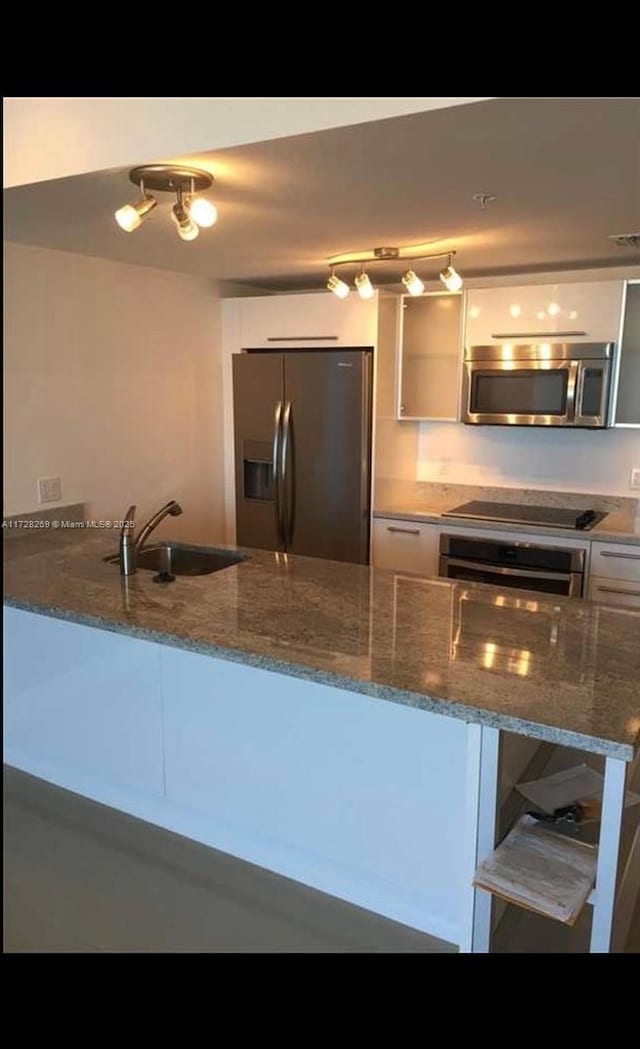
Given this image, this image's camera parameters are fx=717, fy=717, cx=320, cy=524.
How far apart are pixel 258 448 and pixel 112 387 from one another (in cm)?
93

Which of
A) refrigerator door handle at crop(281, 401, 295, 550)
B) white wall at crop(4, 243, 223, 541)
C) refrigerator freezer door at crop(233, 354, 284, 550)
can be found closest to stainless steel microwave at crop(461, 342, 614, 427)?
refrigerator door handle at crop(281, 401, 295, 550)

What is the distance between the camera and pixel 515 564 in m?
3.52

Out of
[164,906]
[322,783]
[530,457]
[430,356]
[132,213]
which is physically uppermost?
[132,213]

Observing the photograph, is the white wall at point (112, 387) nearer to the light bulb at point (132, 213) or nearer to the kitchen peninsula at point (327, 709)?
the kitchen peninsula at point (327, 709)

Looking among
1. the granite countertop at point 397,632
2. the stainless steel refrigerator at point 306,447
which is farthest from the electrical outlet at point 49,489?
the stainless steel refrigerator at point 306,447

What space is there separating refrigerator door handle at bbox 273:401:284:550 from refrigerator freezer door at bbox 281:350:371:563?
4cm

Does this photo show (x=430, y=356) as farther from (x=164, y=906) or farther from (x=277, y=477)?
(x=164, y=906)

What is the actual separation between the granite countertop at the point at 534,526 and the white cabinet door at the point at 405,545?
40mm

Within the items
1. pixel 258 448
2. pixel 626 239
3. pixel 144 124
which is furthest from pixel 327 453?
pixel 144 124

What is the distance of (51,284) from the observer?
10.6ft

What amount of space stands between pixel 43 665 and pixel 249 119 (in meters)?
1.94

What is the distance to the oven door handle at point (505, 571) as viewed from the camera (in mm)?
3412

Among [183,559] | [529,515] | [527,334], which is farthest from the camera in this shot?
[529,515]
